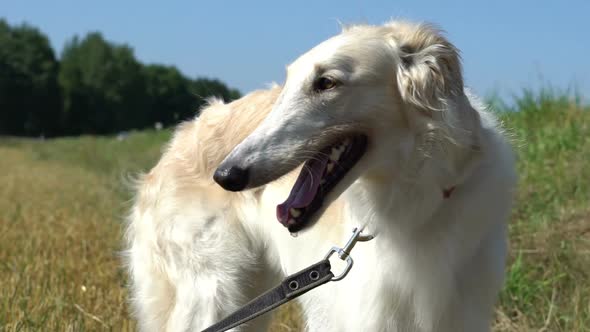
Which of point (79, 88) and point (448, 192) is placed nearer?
point (448, 192)

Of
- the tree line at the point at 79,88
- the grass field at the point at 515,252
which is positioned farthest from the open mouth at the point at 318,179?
the tree line at the point at 79,88

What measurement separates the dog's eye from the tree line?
202 ft

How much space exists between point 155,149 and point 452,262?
18.1 m

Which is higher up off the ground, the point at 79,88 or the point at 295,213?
the point at 295,213

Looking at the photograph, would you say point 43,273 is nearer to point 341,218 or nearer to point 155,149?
point 341,218

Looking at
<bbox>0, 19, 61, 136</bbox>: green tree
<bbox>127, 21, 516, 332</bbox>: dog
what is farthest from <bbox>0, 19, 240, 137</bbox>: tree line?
<bbox>127, 21, 516, 332</bbox>: dog

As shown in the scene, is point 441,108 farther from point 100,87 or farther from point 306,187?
point 100,87

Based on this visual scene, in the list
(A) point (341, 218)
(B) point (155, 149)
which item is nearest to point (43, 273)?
(A) point (341, 218)

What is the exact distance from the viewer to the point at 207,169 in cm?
375

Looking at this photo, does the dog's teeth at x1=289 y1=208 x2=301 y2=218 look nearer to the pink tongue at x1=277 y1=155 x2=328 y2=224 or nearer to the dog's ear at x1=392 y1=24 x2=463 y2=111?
the pink tongue at x1=277 y1=155 x2=328 y2=224

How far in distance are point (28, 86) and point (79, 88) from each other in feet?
20.2

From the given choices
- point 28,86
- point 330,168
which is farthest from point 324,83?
point 28,86

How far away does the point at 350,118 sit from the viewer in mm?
2664

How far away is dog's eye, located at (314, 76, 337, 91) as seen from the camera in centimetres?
269
